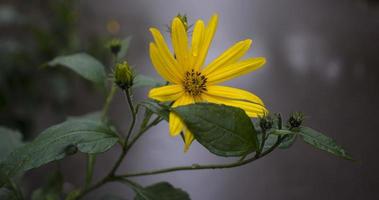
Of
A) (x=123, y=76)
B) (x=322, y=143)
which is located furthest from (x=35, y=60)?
(x=322, y=143)

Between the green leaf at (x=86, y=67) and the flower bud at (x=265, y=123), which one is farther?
the green leaf at (x=86, y=67)

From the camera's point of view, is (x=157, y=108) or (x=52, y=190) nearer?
(x=157, y=108)

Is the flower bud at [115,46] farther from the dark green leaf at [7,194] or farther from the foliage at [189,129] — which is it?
the dark green leaf at [7,194]

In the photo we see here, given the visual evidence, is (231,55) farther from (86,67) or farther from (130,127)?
(86,67)

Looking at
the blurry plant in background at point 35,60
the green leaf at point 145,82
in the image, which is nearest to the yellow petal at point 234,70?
the green leaf at point 145,82

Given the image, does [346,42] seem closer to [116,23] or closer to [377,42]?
[377,42]

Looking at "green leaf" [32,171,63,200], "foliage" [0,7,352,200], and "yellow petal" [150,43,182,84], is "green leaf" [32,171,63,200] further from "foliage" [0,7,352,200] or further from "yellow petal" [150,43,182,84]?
"yellow petal" [150,43,182,84]
